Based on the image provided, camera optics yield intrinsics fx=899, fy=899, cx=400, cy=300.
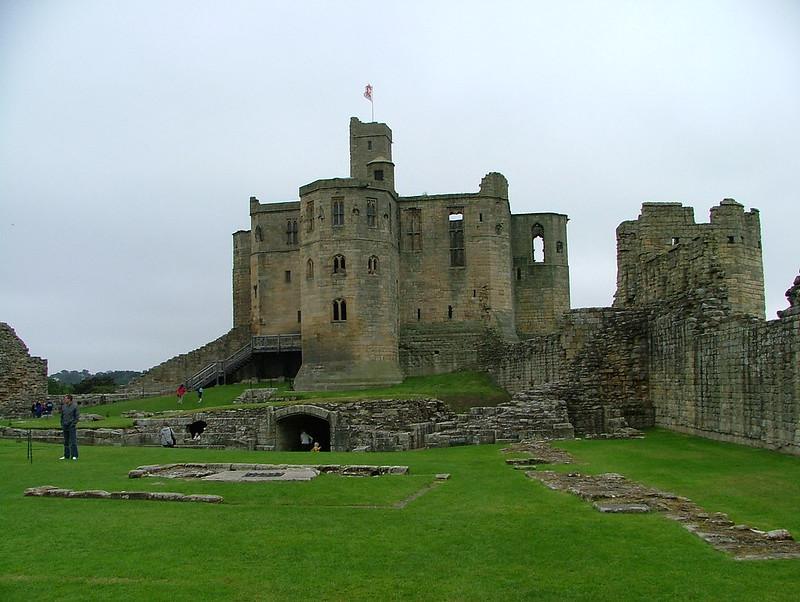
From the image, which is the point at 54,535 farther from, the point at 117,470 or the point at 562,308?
the point at 562,308

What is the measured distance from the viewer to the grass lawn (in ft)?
28.9

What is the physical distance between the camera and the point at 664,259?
30.4m

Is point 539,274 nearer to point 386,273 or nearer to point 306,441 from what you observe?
point 386,273

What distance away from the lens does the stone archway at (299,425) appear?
36.1 metres

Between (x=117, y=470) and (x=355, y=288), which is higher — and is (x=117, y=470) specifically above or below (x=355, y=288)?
below

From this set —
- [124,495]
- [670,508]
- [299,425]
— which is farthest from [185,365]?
[670,508]

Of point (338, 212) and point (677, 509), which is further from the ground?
point (338, 212)

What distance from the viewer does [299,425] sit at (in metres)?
39.0

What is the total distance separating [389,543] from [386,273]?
1601 inches

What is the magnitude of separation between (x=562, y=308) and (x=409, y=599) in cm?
5311

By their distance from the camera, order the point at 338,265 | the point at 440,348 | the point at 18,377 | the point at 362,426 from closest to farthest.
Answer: the point at 362,426, the point at 18,377, the point at 338,265, the point at 440,348

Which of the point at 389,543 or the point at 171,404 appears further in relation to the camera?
the point at 171,404

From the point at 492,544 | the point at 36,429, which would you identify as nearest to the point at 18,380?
the point at 36,429

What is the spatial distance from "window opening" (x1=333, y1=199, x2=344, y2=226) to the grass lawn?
33.8 meters
